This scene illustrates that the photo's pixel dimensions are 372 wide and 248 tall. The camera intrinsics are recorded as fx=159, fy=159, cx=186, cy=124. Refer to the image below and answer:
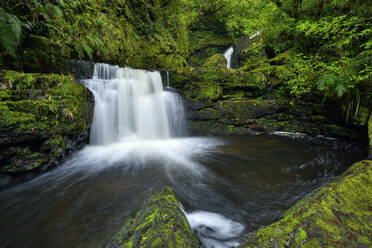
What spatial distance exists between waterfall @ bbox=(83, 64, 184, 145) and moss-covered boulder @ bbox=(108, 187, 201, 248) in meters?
5.03

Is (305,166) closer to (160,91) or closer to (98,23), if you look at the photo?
(160,91)

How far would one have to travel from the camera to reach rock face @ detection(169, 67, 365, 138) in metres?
7.65

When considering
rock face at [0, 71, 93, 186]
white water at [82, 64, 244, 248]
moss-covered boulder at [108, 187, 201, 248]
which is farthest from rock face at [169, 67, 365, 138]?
moss-covered boulder at [108, 187, 201, 248]

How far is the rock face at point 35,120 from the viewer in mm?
3189

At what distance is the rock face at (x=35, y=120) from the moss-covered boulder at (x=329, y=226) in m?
4.44

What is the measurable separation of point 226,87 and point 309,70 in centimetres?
339

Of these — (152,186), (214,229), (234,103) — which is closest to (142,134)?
(152,186)

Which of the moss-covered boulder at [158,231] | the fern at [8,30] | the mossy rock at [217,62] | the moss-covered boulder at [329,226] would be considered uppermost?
the mossy rock at [217,62]

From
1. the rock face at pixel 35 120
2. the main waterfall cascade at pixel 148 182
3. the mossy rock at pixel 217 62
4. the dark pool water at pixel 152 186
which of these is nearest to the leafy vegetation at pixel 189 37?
the rock face at pixel 35 120

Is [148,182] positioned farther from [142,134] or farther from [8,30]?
[8,30]

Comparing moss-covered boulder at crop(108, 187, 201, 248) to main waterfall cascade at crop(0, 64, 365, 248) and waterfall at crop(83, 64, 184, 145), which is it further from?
waterfall at crop(83, 64, 184, 145)

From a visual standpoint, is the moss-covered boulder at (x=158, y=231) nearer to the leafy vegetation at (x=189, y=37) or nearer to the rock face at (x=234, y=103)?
the leafy vegetation at (x=189, y=37)

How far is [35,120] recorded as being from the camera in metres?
3.49

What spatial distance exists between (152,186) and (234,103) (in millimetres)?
6108
